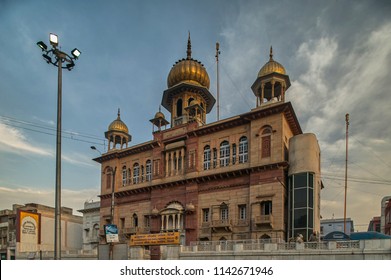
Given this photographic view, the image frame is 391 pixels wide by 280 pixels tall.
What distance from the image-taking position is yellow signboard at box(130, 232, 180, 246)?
24500mm

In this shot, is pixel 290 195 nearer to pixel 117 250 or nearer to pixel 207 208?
pixel 207 208

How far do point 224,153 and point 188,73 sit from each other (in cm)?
1277

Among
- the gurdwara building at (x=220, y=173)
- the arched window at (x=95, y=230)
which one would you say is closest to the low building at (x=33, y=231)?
the arched window at (x=95, y=230)

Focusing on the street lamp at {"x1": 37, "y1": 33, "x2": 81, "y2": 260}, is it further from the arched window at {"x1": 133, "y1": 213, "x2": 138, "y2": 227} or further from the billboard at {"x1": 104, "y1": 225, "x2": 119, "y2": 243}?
the arched window at {"x1": 133, "y1": 213, "x2": 138, "y2": 227}

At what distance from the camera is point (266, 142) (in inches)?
1112

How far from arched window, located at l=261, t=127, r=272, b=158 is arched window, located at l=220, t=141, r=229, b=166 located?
12.2 ft

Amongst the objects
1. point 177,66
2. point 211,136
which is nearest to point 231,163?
point 211,136

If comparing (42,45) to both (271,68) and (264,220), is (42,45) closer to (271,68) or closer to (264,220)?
(264,220)

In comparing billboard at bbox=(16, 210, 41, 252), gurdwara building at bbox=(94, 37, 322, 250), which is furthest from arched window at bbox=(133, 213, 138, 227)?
billboard at bbox=(16, 210, 41, 252)

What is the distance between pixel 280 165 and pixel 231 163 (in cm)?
480

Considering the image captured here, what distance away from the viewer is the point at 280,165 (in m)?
26.8

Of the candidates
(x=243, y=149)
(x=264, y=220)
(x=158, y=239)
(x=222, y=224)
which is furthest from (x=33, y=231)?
(x=264, y=220)

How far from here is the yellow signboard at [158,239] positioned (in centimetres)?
2450

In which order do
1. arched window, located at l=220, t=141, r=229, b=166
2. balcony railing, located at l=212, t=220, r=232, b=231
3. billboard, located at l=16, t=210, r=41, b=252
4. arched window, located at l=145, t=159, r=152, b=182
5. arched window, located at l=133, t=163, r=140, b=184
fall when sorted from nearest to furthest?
balcony railing, located at l=212, t=220, r=232, b=231
arched window, located at l=220, t=141, r=229, b=166
arched window, located at l=145, t=159, r=152, b=182
arched window, located at l=133, t=163, r=140, b=184
billboard, located at l=16, t=210, r=41, b=252
